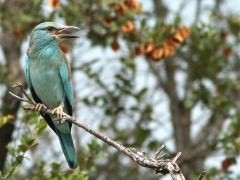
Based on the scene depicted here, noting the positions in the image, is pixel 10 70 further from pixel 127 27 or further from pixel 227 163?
pixel 227 163

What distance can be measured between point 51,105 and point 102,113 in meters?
2.30

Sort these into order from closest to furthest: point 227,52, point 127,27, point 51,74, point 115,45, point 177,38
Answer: point 51,74 < point 177,38 < point 127,27 < point 115,45 < point 227,52

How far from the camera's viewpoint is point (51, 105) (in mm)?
5363

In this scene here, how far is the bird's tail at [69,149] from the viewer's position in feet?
16.7

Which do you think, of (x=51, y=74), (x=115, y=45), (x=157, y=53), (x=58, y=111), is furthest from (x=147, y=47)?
(x=58, y=111)

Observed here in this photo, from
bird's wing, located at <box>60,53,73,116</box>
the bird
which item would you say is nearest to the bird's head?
the bird

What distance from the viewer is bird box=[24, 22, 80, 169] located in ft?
17.4

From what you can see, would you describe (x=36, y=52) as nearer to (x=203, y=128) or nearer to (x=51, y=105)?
(x=51, y=105)

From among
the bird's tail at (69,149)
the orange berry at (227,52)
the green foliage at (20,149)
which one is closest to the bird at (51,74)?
the bird's tail at (69,149)

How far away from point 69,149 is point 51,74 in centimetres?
68

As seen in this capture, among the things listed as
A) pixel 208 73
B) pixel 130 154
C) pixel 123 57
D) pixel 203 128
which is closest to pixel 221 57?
pixel 208 73

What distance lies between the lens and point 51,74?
17.5 feet

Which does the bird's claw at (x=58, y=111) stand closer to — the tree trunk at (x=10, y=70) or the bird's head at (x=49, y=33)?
the bird's head at (x=49, y=33)

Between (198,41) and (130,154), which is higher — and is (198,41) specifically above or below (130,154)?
above
